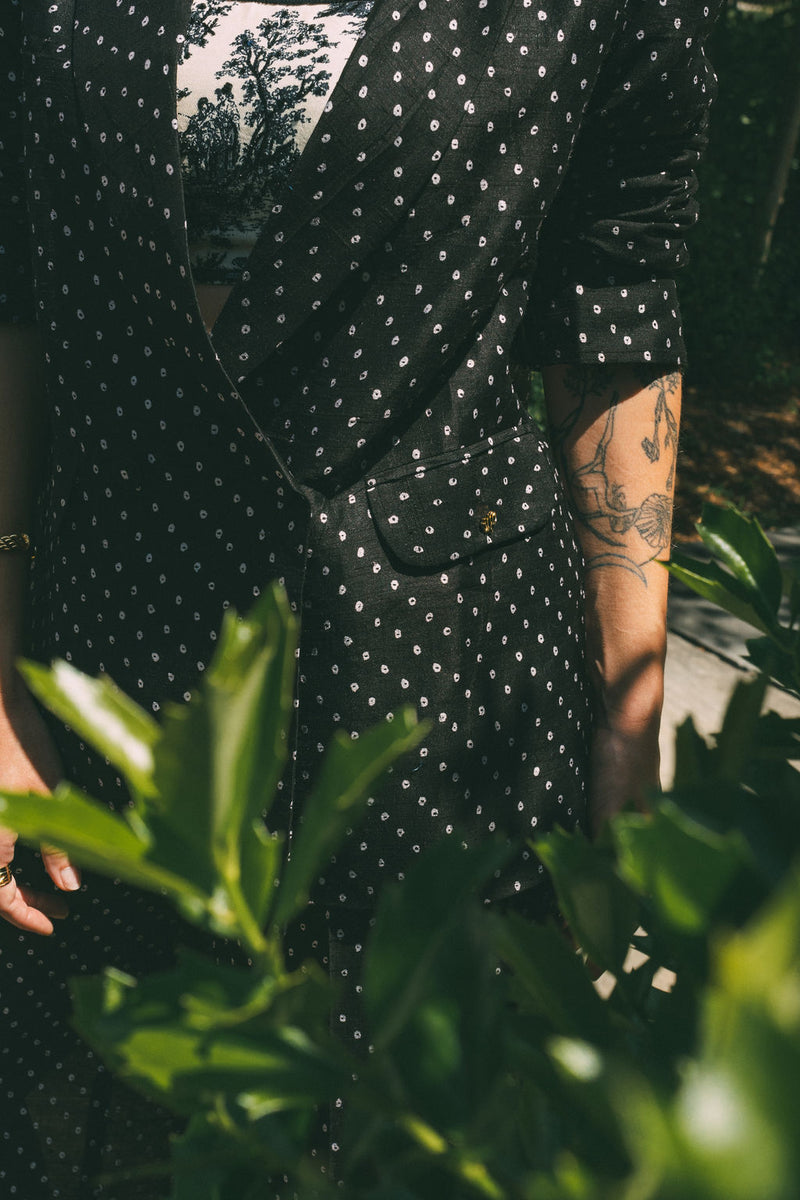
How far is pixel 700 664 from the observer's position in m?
4.94

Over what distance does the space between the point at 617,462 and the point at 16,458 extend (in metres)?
0.90

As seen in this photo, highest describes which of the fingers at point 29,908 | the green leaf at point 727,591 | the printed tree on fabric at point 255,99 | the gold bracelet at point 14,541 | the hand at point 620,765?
the printed tree on fabric at point 255,99

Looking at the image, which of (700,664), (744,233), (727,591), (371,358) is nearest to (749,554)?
(727,591)

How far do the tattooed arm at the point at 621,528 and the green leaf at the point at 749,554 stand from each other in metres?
0.95

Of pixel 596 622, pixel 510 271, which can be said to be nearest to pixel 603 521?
pixel 596 622

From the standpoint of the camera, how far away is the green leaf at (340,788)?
39 centimetres

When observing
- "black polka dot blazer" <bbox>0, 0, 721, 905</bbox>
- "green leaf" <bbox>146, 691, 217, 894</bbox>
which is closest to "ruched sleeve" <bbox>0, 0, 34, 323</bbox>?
"black polka dot blazer" <bbox>0, 0, 721, 905</bbox>

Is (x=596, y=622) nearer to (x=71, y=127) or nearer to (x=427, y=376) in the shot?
(x=427, y=376)

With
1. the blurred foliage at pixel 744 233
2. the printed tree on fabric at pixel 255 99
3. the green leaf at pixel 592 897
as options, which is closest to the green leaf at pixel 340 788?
the green leaf at pixel 592 897

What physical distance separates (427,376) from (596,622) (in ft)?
1.80

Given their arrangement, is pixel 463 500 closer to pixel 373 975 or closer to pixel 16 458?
pixel 16 458

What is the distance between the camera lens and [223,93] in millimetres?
1235

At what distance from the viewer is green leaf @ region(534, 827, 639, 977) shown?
1.55 ft

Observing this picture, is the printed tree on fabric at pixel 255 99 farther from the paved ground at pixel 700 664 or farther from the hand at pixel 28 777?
the paved ground at pixel 700 664
